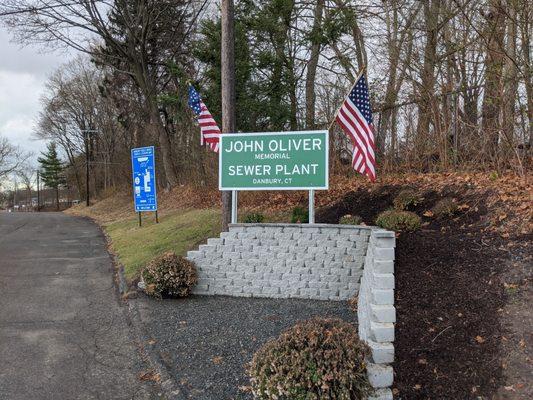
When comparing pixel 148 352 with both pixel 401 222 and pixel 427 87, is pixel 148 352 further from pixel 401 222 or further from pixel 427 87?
pixel 427 87

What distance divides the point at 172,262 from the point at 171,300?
0.62 meters

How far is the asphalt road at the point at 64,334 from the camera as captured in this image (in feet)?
15.0

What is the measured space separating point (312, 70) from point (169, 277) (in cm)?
1185

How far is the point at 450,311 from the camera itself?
4754 millimetres

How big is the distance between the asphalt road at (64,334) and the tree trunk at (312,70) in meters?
7.87

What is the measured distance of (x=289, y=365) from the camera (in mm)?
3557

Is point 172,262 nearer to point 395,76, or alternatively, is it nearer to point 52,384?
point 52,384

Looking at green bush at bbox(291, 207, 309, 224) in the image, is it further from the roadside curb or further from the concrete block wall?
the roadside curb

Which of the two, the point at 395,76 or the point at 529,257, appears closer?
the point at 529,257

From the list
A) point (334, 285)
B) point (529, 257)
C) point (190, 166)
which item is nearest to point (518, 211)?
point (529, 257)

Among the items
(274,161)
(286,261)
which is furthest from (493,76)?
(286,261)

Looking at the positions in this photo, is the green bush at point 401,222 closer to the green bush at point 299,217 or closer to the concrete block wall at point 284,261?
the concrete block wall at point 284,261

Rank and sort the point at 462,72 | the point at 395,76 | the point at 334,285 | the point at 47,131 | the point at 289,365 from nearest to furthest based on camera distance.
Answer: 1. the point at 289,365
2. the point at 334,285
3. the point at 462,72
4. the point at 395,76
5. the point at 47,131

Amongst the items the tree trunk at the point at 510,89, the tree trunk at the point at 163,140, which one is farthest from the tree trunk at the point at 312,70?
the tree trunk at the point at 163,140
